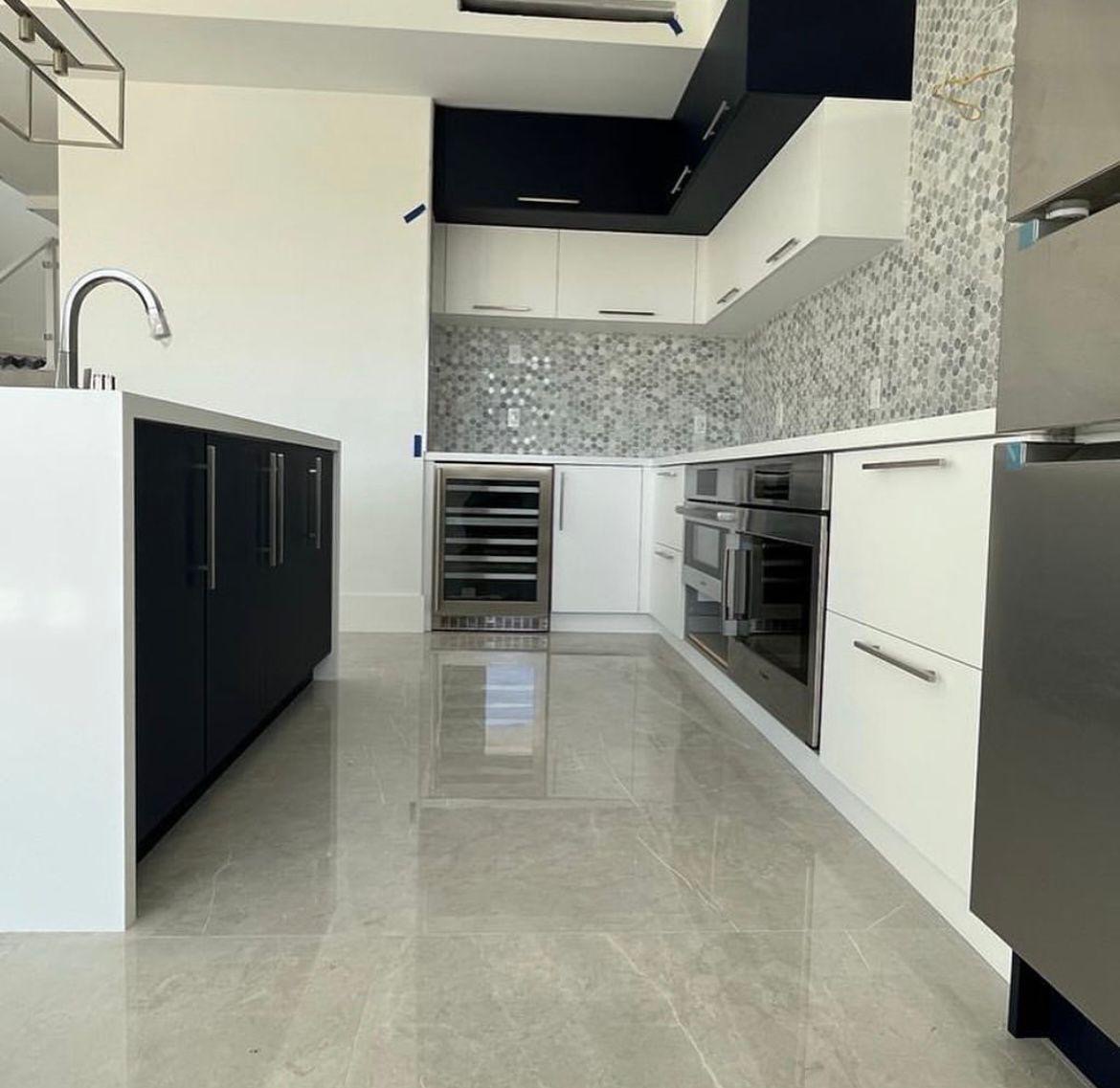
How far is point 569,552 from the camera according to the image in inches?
174

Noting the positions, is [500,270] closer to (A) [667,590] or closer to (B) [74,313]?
(A) [667,590]

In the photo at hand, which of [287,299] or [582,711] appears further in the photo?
[287,299]

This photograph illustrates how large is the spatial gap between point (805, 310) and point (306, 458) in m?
2.22

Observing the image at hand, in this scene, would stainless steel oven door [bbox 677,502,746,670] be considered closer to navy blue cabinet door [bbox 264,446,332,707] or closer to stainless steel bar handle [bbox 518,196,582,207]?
navy blue cabinet door [bbox 264,446,332,707]

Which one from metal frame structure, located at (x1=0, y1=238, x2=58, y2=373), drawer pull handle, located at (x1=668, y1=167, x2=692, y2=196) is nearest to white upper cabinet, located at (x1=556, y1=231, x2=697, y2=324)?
drawer pull handle, located at (x1=668, y1=167, x2=692, y2=196)

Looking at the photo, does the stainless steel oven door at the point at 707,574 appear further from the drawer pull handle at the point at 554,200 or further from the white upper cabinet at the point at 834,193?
the drawer pull handle at the point at 554,200

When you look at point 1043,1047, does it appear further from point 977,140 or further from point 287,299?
point 287,299

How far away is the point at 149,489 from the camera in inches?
61.9

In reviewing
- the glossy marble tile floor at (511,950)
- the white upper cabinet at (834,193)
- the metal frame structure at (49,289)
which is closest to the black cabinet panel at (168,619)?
the glossy marble tile floor at (511,950)

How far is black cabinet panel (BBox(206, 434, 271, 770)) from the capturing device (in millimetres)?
1955

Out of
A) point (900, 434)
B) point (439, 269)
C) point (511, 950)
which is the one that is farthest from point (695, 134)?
point (511, 950)

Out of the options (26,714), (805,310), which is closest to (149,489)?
(26,714)

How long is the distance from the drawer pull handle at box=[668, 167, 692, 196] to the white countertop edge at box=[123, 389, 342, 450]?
6.99ft

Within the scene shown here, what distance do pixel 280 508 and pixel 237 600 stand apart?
17.1 inches
